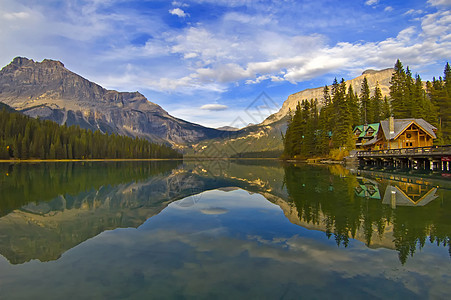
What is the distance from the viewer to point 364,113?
3351 inches

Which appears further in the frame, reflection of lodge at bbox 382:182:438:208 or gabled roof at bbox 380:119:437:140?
gabled roof at bbox 380:119:437:140

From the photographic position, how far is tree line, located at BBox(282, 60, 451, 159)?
6706 cm

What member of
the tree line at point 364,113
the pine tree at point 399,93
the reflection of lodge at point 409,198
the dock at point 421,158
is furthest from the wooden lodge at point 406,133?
the reflection of lodge at point 409,198

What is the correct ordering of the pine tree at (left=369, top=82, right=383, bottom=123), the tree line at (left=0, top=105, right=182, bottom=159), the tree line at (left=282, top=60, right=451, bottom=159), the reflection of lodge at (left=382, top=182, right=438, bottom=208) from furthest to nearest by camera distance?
the tree line at (left=0, top=105, right=182, bottom=159) → the pine tree at (left=369, top=82, right=383, bottom=123) → the tree line at (left=282, top=60, right=451, bottom=159) → the reflection of lodge at (left=382, top=182, right=438, bottom=208)

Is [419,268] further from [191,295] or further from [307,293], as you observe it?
[191,295]

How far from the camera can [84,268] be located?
7.68 m

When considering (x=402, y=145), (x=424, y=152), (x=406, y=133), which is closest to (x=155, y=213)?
(x=424, y=152)

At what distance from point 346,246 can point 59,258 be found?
9888 millimetres

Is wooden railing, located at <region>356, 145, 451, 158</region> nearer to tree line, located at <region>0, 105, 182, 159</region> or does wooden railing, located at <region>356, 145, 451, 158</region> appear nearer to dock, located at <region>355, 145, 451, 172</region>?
dock, located at <region>355, 145, 451, 172</region>

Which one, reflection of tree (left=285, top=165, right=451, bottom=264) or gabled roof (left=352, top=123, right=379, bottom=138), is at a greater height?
gabled roof (left=352, top=123, right=379, bottom=138)

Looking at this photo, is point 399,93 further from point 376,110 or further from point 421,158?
point 421,158

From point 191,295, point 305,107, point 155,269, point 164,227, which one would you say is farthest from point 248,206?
point 305,107

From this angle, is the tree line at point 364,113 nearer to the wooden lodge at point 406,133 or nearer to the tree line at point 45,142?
the wooden lodge at point 406,133

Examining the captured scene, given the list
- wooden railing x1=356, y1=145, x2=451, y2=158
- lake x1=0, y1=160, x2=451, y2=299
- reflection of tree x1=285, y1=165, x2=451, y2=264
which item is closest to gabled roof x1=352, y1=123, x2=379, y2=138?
wooden railing x1=356, y1=145, x2=451, y2=158
